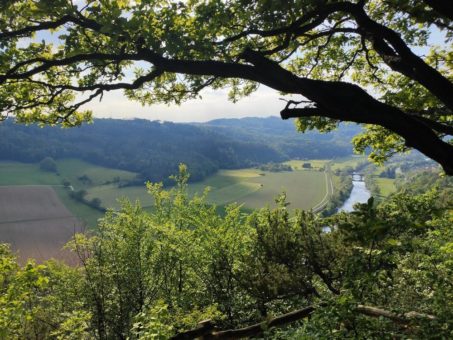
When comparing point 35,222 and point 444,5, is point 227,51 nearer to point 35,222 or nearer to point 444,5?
point 444,5

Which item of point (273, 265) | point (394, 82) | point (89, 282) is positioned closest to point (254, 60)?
point (394, 82)

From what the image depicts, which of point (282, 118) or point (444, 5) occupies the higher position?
point (444, 5)

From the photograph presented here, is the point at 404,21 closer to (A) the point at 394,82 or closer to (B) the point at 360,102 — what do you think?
(A) the point at 394,82

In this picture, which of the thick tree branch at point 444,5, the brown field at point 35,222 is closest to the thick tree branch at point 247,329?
the thick tree branch at point 444,5

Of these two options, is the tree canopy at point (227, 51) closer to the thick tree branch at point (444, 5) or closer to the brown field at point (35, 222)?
the thick tree branch at point (444, 5)

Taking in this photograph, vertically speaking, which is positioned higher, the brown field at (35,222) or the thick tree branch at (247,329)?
the thick tree branch at (247,329)

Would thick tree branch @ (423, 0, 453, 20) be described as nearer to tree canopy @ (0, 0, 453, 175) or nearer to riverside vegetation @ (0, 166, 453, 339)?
tree canopy @ (0, 0, 453, 175)

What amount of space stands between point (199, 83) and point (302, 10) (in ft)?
11.3

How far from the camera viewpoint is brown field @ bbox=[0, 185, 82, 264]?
110375 millimetres

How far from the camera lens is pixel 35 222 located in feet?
442

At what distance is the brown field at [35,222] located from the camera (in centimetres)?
11038

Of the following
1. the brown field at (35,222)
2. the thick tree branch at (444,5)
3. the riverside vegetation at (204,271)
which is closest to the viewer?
the thick tree branch at (444,5)

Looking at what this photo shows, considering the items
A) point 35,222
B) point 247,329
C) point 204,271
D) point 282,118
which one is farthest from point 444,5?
point 35,222

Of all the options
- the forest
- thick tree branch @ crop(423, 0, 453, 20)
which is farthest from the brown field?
thick tree branch @ crop(423, 0, 453, 20)
